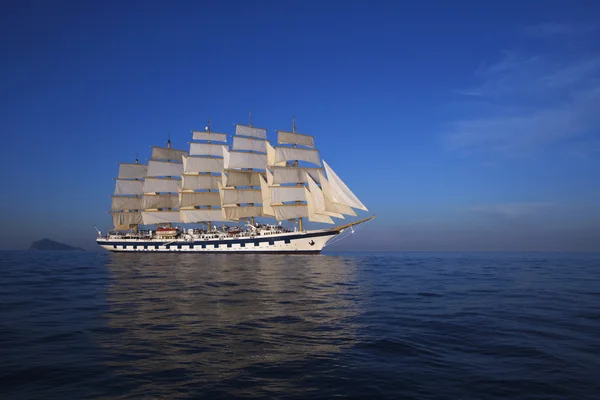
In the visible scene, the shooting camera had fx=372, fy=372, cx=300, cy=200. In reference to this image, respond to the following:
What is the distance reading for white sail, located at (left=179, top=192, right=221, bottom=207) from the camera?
9994 cm

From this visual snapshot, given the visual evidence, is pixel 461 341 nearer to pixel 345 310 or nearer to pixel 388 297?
pixel 345 310

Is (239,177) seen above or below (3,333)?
above

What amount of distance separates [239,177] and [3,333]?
8516 cm

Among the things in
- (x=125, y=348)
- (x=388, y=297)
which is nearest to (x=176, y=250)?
(x=388, y=297)

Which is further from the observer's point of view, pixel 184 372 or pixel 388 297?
pixel 388 297

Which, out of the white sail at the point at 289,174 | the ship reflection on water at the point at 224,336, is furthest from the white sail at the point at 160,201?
the ship reflection on water at the point at 224,336

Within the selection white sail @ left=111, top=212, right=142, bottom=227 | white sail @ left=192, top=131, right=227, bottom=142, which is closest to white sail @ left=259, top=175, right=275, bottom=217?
white sail @ left=192, top=131, right=227, bottom=142

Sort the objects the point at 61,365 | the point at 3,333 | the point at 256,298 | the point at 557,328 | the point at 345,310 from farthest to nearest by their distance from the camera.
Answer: the point at 256,298 → the point at 345,310 → the point at 557,328 → the point at 3,333 → the point at 61,365

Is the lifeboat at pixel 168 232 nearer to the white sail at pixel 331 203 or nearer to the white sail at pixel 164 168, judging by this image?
the white sail at pixel 164 168

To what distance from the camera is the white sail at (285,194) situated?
282ft

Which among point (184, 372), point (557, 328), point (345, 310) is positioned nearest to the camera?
point (184, 372)

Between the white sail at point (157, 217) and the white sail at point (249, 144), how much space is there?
27.1 meters

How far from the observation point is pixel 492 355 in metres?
10.1

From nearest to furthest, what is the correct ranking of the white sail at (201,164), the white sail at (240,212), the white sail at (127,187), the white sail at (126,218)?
the white sail at (240,212) → the white sail at (201,164) → the white sail at (126,218) → the white sail at (127,187)
